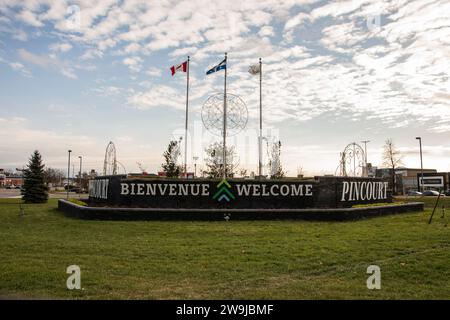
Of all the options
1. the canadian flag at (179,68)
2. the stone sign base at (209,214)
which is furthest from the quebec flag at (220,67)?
the stone sign base at (209,214)

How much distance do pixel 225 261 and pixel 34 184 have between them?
3002cm

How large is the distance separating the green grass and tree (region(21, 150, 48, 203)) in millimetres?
19813

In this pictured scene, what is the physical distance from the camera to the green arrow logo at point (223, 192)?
18719mm

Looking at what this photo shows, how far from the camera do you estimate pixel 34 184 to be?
34188 mm

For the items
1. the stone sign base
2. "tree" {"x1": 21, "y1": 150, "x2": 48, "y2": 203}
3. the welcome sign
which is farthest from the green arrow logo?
"tree" {"x1": 21, "y1": 150, "x2": 48, "y2": 203}

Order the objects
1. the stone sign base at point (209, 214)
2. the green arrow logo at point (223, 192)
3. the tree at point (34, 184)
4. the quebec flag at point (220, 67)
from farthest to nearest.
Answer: the tree at point (34, 184)
the quebec flag at point (220, 67)
the green arrow logo at point (223, 192)
the stone sign base at point (209, 214)

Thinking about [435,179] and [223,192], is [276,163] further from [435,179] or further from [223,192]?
[435,179]

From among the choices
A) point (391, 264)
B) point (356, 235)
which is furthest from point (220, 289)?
point (356, 235)

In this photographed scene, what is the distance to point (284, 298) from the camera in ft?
20.8

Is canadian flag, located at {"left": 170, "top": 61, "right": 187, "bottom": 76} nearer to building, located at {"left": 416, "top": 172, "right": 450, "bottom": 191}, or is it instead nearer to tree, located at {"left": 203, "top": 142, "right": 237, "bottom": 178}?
tree, located at {"left": 203, "top": 142, "right": 237, "bottom": 178}

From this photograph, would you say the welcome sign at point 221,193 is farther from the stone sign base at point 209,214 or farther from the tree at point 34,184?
the tree at point 34,184

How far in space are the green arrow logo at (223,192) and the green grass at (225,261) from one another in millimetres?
3765

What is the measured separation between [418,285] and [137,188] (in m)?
14.0

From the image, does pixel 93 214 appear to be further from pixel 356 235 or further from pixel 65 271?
pixel 356 235
